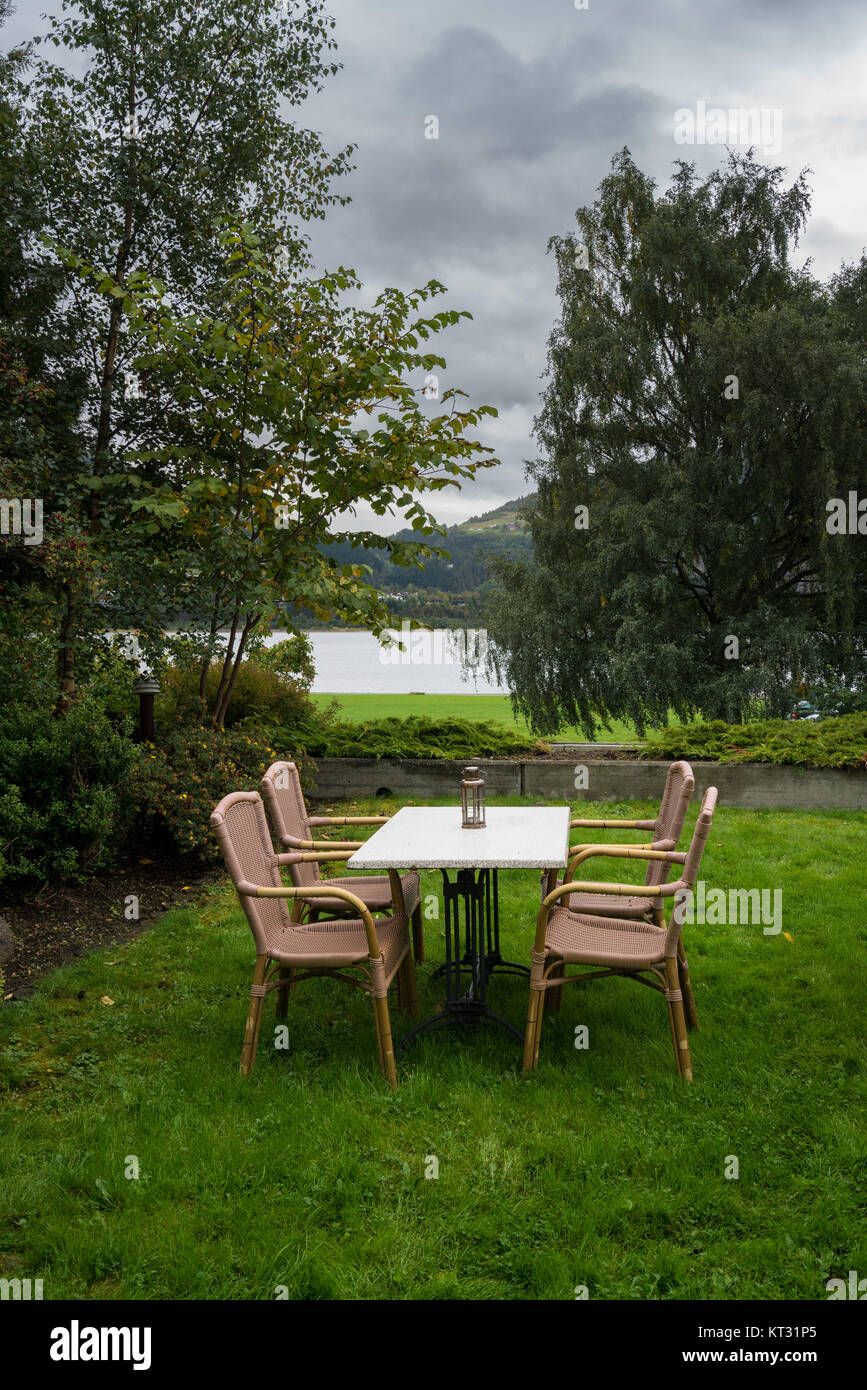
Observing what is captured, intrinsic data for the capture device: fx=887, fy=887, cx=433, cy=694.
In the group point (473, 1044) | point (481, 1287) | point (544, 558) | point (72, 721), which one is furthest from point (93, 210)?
point (544, 558)

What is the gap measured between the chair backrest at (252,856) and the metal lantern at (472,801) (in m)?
0.92

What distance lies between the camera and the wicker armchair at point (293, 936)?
3.48 m

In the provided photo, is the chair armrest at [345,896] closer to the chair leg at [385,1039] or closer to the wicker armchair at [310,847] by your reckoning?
the chair leg at [385,1039]

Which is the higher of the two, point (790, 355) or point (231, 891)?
point (790, 355)

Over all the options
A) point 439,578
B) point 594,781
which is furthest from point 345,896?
point 439,578

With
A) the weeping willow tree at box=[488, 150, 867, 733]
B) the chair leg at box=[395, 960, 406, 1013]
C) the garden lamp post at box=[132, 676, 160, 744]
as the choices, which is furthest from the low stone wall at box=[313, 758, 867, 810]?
the weeping willow tree at box=[488, 150, 867, 733]

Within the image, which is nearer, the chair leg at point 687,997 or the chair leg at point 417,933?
the chair leg at point 687,997

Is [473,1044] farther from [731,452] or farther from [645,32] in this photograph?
[731,452]

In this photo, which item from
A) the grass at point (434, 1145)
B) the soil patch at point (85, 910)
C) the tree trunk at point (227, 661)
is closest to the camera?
the grass at point (434, 1145)

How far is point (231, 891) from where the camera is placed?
625cm

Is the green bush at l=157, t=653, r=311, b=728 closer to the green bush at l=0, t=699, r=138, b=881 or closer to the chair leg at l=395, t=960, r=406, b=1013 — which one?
the green bush at l=0, t=699, r=138, b=881

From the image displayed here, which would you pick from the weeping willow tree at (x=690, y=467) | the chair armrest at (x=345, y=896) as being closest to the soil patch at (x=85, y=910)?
the chair armrest at (x=345, y=896)
